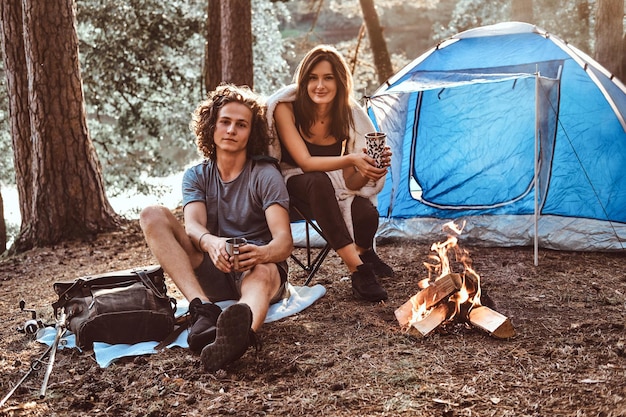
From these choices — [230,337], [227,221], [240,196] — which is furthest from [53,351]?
[240,196]

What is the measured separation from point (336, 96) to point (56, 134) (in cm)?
266

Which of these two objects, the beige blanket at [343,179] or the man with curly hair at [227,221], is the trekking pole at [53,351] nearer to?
the man with curly hair at [227,221]

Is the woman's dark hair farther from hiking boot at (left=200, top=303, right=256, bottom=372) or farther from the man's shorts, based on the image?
hiking boot at (left=200, top=303, right=256, bottom=372)

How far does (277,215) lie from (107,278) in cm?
85

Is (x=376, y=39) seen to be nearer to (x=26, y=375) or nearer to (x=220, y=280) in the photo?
(x=220, y=280)

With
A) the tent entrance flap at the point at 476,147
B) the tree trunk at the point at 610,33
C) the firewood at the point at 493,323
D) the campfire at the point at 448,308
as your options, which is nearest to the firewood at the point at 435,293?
the campfire at the point at 448,308

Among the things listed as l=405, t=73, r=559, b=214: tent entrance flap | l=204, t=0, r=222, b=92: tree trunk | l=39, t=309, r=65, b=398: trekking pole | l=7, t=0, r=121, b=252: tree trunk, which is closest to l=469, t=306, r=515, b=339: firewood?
l=39, t=309, r=65, b=398: trekking pole

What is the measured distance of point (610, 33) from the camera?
5953mm

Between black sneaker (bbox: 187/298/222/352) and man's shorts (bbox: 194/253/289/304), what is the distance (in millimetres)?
357

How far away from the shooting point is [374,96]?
4.52m

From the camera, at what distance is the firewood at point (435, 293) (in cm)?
293

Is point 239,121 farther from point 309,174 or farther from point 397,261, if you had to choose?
point 397,261

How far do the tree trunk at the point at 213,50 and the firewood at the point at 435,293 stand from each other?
14.9 feet

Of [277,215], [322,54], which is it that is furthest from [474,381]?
[322,54]
